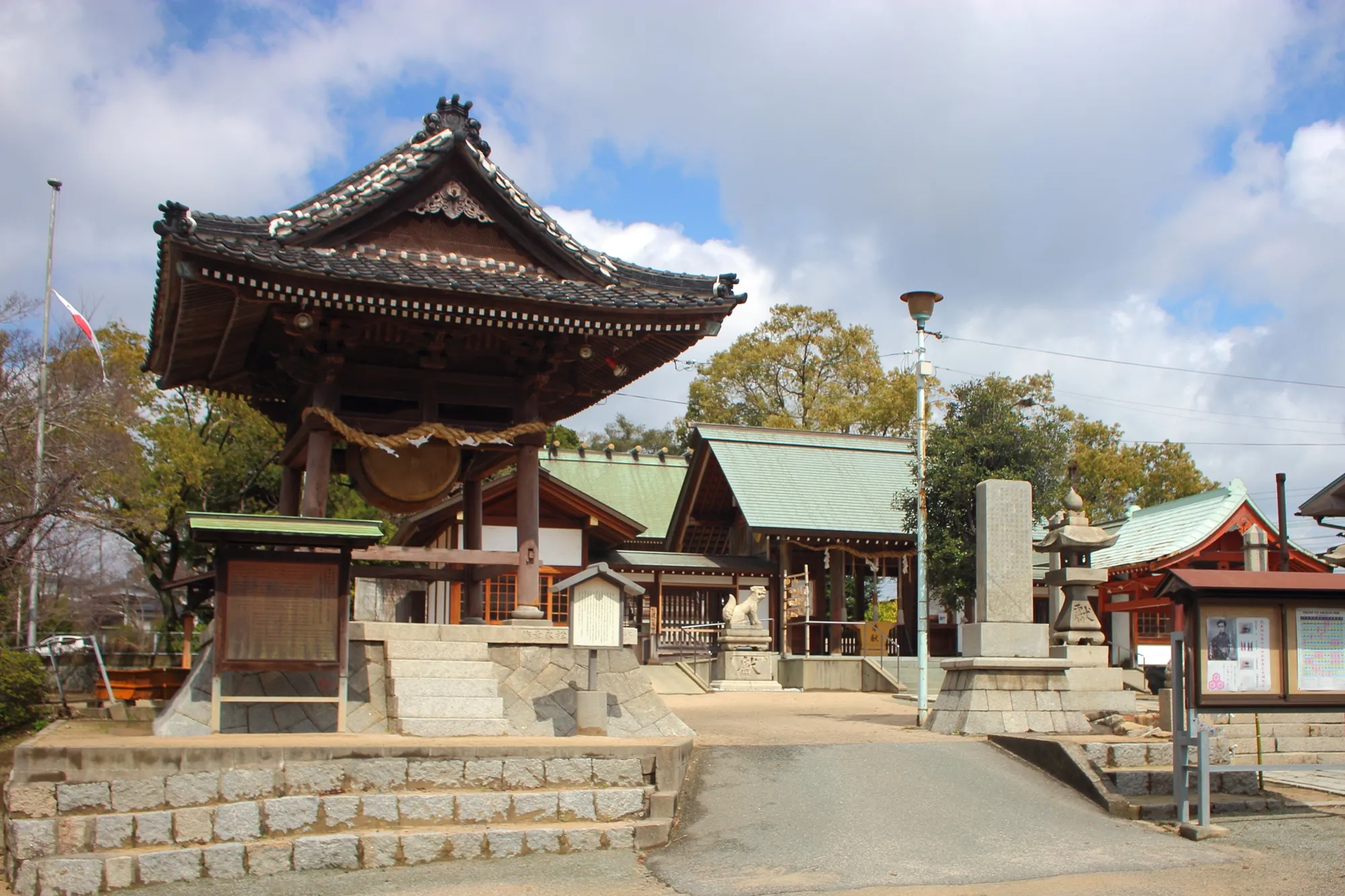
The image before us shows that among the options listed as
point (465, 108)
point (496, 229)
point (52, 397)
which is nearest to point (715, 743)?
point (496, 229)

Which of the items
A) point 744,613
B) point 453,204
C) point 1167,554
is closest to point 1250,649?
point 453,204

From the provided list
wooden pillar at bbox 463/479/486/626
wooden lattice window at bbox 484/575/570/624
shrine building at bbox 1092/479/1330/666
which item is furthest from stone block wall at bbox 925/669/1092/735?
wooden lattice window at bbox 484/575/570/624

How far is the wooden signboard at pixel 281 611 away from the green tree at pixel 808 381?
3023 centimetres

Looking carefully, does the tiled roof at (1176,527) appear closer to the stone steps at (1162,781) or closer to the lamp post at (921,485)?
the lamp post at (921,485)

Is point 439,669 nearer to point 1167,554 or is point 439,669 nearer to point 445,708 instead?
point 445,708

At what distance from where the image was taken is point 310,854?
8.67m

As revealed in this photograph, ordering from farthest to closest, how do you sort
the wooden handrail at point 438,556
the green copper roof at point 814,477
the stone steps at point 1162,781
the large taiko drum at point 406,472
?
the green copper roof at point 814,477 < the large taiko drum at point 406,472 < the wooden handrail at point 438,556 < the stone steps at point 1162,781

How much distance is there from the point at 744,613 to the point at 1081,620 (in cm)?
989

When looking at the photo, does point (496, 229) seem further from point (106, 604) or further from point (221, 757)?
point (106, 604)

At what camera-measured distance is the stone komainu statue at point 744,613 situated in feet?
80.9

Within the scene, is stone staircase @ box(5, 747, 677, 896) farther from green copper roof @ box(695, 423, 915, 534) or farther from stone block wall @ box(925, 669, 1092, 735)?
green copper roof @ box(695, 423, 915, 534)

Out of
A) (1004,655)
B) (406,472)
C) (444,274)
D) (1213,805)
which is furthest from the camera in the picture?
(1004,655)

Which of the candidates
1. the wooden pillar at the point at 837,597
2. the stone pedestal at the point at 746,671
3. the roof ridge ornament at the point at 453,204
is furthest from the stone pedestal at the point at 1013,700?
the wooden pillar at the point at 837,597

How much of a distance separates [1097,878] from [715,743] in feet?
16.0
